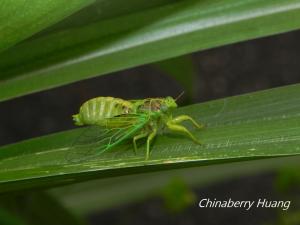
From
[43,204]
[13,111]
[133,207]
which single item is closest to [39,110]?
[13,111]

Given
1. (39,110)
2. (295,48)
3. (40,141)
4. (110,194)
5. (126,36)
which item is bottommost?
(40,141)

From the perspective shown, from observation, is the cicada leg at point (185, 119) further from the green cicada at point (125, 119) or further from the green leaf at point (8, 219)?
the green leaf at point (8, 219)

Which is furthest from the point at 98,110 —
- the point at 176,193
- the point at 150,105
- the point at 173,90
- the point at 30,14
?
the point at 173,90

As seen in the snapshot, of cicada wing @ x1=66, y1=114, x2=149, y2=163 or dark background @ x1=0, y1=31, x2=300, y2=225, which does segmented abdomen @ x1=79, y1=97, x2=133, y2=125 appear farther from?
dark background @ x1=0, y1=31, x2=300, y2=225

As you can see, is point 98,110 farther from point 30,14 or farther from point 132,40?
point 30,14

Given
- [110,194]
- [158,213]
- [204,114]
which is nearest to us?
[204,114]

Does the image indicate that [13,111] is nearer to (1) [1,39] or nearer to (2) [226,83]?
(2) [226,83]

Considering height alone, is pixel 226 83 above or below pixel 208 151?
above
